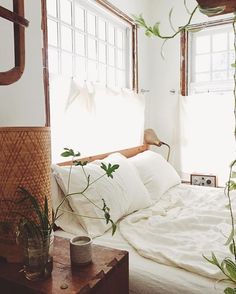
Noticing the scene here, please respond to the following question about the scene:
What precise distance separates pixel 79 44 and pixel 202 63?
5.04ft

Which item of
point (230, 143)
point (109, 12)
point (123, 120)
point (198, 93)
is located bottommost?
point (230, 143)

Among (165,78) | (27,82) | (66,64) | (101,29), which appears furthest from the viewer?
(165,78)

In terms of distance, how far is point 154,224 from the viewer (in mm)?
1546

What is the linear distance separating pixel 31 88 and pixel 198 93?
2193mm

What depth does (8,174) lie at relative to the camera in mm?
884

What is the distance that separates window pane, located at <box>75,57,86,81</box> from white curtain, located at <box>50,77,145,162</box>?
5.9 inches

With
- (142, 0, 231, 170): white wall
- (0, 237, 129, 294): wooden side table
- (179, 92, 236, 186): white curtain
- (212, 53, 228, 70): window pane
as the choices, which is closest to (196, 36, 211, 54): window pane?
(212, 53, 228, 70): window pane

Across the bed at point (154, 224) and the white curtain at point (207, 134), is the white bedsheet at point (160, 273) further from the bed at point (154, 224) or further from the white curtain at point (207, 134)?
the white curtain at point (207, 134)

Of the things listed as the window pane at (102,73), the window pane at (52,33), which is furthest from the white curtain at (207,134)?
the window pane at (52,33)

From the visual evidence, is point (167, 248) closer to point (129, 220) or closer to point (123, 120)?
point (129, 220)

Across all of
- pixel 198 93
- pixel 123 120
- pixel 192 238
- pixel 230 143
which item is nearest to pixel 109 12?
pixel 123 120

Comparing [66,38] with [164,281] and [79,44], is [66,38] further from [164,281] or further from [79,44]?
[164,281]

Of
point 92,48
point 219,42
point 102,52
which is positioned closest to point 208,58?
point 219,42

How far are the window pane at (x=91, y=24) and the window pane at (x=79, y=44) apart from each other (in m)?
0.14
